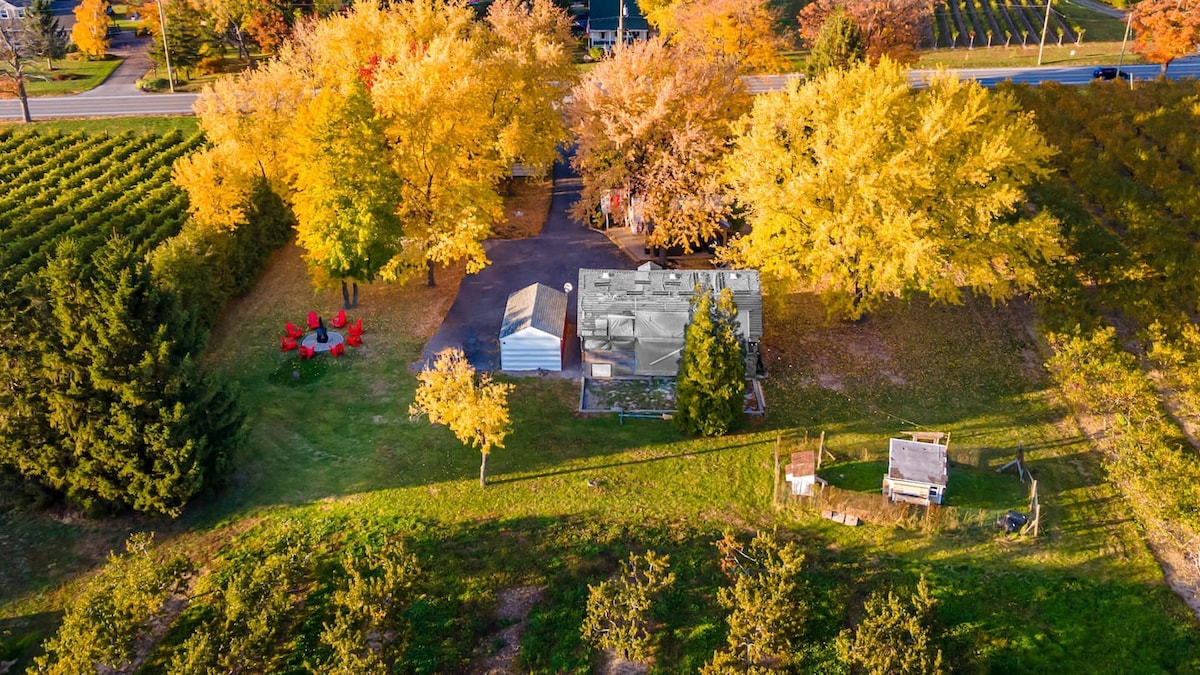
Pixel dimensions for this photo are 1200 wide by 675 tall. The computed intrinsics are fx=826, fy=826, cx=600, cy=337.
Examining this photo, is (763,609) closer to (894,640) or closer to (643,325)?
(894,640)

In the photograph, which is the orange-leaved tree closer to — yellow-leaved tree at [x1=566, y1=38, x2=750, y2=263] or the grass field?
the grass field

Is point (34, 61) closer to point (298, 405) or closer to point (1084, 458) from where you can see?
point (298, 405)

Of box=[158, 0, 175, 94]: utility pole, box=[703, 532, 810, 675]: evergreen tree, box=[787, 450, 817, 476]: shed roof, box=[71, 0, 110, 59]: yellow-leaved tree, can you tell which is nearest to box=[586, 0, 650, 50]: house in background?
box=[158, 0, 175, 94]: utility pole

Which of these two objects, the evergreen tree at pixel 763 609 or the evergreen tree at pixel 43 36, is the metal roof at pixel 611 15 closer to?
the evergreen tree at pixel 43 36

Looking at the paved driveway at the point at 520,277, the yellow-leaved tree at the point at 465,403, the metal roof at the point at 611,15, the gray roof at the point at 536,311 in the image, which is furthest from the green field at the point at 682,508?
the metal roof at the point at 611,15

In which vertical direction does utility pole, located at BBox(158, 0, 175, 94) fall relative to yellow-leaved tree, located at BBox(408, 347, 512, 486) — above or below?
above

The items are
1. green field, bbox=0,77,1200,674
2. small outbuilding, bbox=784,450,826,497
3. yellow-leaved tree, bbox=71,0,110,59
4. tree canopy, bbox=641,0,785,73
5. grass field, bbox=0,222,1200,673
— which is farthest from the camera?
yellow-leaved tree, bbox=71,0,110,59
